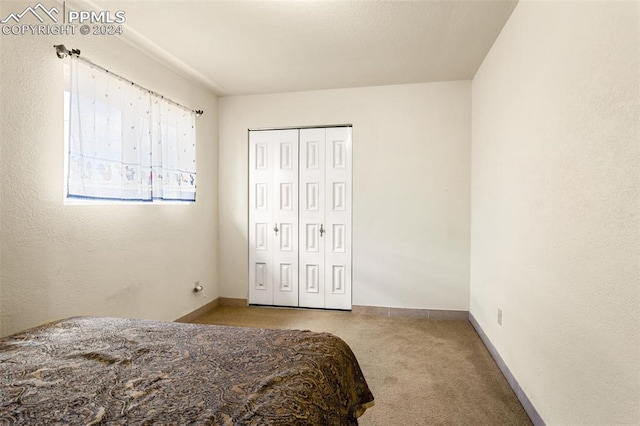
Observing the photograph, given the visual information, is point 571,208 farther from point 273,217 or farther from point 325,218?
point 273,217

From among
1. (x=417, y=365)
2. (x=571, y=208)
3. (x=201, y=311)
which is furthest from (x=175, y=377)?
(x=201, y=311)

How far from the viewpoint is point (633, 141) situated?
121cm

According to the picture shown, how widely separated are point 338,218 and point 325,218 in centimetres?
16

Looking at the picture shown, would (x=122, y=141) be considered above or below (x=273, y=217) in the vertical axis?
above

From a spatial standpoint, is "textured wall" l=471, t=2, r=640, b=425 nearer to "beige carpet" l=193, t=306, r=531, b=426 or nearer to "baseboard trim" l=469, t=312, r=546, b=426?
"baseboard trim" l=469, t=312, r=546, b=426

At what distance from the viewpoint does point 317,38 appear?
2.90 metres

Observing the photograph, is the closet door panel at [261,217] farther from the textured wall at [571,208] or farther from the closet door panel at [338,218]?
the textured wall at [571,208]

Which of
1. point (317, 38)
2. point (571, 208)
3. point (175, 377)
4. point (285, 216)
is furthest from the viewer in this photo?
point (285, 216)

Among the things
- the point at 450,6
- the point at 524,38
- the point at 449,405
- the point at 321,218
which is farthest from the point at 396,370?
the point at 450,6

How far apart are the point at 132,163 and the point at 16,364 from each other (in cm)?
188

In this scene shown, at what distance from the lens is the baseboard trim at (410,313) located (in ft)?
12.9

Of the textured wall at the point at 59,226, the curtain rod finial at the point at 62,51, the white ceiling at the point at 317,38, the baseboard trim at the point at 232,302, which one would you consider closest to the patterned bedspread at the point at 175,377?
the textured wall at the point at 59,226

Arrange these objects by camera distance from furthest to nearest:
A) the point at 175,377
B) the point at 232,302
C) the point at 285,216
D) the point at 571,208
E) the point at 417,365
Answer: the point at 232,302, the point at 285,216, the point at 417,365, the point at 571,208, the point at 175,377

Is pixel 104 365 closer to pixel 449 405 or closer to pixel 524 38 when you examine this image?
pixel 449 405
